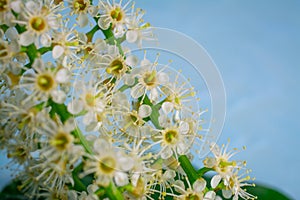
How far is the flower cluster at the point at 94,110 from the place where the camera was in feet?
2.04

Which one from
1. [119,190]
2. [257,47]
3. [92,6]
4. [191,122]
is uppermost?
[257,47]

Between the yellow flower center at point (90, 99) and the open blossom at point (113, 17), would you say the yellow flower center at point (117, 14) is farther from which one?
the yellow flower center at point (90, 99)

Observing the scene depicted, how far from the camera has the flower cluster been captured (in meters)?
0.62

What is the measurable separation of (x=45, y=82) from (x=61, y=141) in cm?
8

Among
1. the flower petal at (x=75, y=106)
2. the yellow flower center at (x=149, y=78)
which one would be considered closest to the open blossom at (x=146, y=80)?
the yellow flower center at (x=149, y=78)

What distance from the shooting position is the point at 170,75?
0.81m

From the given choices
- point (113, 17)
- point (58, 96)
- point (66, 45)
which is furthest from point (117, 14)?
point (58, 96)

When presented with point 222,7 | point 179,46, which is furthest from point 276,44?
point 179,46

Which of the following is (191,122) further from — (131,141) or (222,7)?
(222,7)

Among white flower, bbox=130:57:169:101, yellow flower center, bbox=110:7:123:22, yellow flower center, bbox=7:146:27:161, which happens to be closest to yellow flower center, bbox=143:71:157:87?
white flower, bbox=130:57:169:101

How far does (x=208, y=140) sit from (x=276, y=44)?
126 centimetres

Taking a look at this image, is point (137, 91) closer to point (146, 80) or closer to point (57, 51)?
point (146, 80)

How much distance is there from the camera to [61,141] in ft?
1.95

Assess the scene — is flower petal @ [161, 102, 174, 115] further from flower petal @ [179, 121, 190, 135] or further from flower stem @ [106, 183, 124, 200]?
flower stem @ [106, 183, 124, 200]
